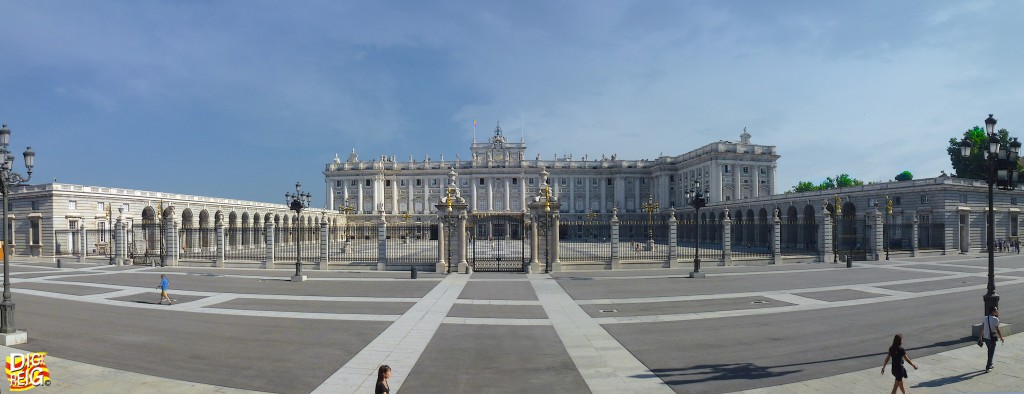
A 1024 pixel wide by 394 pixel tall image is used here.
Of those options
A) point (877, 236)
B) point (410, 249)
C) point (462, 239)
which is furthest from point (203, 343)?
point (410, 249)

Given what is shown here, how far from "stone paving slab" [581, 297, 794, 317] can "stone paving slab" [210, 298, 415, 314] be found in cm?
691

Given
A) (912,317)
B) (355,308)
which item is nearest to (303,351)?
(355,308)

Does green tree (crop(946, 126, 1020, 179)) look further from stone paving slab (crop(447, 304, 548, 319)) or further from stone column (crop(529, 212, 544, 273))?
stone paving slab (crop(447, 304, 548, 319))

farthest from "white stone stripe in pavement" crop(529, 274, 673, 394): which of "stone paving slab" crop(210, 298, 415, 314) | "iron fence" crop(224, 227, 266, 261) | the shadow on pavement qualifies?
"iron fence" crop(224, 227, 266, 261)

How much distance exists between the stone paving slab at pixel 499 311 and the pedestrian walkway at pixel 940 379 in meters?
8.35

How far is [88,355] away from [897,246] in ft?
191

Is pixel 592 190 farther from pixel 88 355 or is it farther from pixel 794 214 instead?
pixel 88 355

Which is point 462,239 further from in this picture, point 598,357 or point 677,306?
point 598,357

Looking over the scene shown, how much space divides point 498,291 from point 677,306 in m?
7.76

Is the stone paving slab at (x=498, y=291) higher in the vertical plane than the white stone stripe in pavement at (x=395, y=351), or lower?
lower

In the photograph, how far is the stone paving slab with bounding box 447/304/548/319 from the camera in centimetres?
1650

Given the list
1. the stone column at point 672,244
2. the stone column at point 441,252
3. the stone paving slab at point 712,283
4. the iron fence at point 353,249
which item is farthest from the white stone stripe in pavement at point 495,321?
the stone column at point 672,244

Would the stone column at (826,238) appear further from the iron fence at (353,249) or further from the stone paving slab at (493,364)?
the iron fence at (353,249)

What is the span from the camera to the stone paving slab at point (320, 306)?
17453 mm
